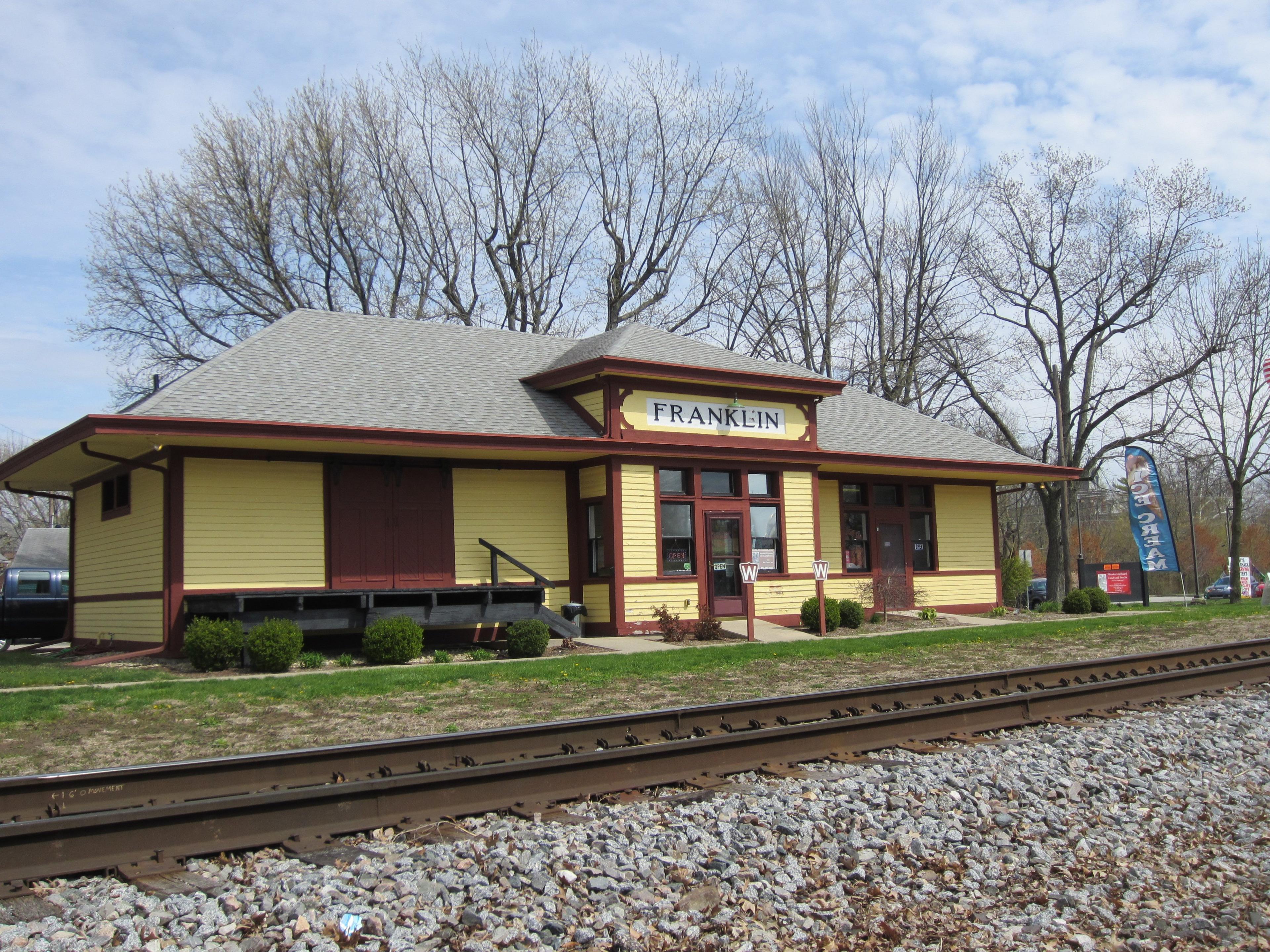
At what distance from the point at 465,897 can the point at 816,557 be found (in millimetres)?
17366

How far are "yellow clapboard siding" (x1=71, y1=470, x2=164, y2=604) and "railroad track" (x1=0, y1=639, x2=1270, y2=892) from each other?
10.1m

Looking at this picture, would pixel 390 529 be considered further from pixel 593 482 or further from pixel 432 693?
pixel 432 693

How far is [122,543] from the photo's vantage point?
1795 cm

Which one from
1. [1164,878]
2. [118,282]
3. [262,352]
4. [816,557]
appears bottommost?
[1164,878]

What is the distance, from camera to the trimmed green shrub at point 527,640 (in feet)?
52.5

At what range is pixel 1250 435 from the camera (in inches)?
1533

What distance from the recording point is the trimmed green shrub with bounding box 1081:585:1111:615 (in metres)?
25.5

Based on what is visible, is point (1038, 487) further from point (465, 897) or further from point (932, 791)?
point (465, 897)

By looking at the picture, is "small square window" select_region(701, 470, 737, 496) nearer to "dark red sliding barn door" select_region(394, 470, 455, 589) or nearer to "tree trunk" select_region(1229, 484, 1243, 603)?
"dark red sliding barn door" select_region(394, 470, 455, 589)

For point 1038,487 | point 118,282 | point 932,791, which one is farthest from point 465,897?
point 118,282

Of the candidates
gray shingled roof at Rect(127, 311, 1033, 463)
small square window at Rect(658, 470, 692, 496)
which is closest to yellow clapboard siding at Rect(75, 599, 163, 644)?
gray shingled roof at Rect(127, 311, 1033, 463)

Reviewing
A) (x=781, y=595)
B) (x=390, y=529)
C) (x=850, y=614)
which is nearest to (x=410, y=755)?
(x=390, y=529)

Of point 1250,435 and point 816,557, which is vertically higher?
point 1250,435

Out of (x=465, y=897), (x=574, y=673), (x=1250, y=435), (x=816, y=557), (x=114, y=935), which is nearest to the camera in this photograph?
(x=114, y=935)
